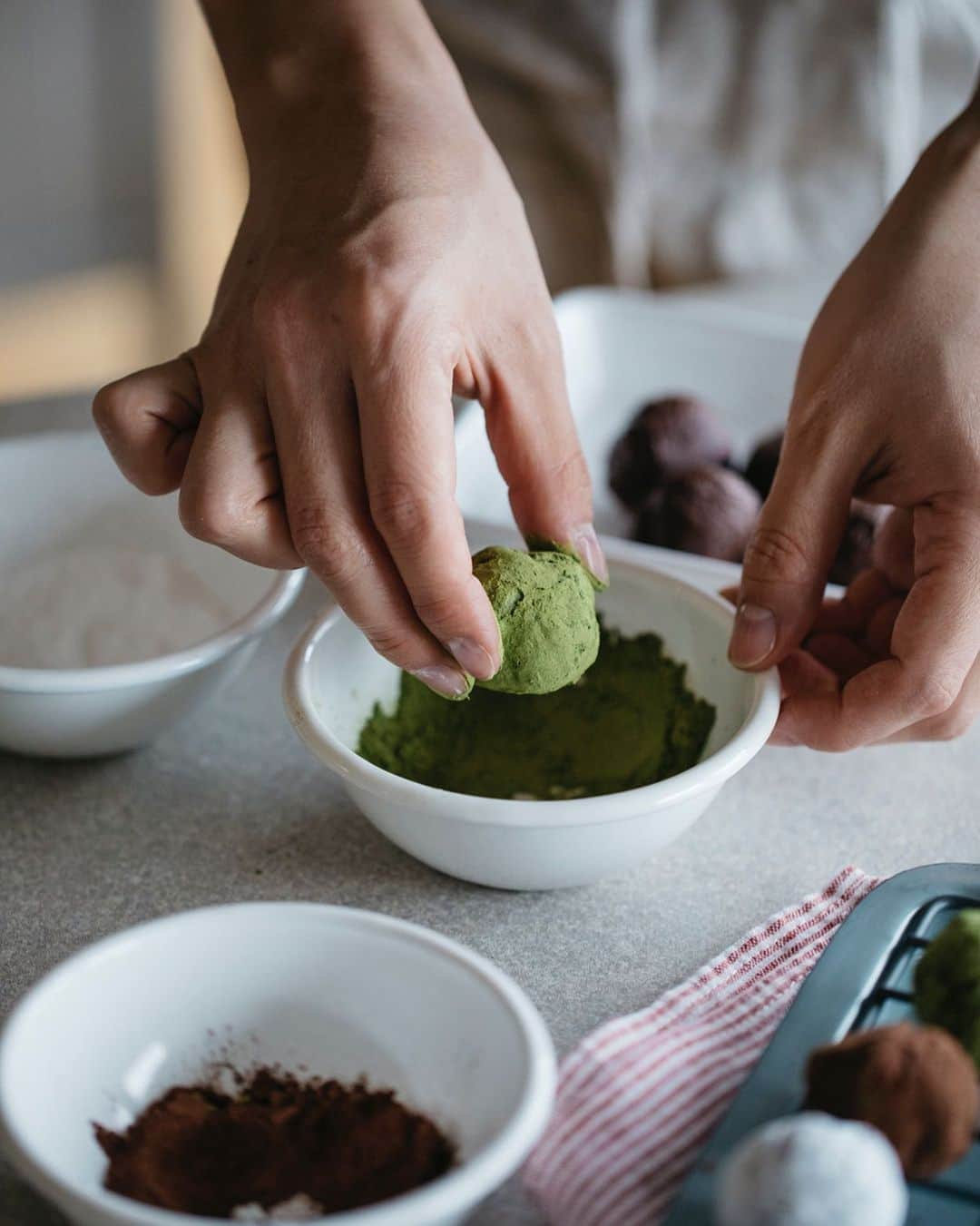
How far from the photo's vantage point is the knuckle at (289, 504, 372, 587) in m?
0.82

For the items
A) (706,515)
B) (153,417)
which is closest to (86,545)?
(153,417)

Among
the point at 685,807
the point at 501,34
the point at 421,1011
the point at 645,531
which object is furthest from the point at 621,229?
the point at 421,1011

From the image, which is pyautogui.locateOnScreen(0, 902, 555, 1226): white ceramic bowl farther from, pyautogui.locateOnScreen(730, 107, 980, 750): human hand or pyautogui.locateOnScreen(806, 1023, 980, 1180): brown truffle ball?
pyautogui.locateOnScreen(730, 107, 980, 750): human hand

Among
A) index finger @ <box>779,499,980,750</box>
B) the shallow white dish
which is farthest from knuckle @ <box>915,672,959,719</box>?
the shallow white dish

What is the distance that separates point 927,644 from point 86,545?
75 centimetres

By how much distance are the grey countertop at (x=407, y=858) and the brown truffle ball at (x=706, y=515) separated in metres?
0.25

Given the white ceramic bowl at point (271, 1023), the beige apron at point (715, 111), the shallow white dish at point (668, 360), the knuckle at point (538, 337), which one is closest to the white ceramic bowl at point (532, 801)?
the white ceramic bowl at point (271, 1023)

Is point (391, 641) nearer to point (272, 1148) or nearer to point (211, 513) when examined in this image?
point (211, 513)

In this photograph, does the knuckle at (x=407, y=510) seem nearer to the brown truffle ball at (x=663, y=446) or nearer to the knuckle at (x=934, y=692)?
the knuckle at (x=934, y=692)

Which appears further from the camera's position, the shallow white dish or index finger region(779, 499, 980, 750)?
the shallow white dish

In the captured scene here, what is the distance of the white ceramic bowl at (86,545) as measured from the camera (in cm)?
93

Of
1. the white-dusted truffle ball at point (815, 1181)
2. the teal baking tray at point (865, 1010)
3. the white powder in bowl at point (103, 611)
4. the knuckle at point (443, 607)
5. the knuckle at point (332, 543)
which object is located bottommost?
the white powder in bowl at point (103, 611)

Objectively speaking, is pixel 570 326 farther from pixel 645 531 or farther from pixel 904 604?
pixel 904 604

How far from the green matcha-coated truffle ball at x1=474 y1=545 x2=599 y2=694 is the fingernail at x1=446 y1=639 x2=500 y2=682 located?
31 millimetres
